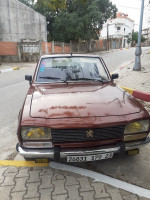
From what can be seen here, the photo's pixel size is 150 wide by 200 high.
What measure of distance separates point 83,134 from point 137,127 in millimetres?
701

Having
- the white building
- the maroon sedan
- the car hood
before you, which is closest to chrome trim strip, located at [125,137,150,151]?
the maroon sedan

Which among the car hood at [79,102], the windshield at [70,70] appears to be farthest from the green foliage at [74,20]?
the car hood at [79,102]

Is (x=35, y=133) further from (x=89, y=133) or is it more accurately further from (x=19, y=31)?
(x=19, y=31)

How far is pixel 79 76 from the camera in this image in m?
3.53

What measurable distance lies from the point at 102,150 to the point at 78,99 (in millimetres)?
775

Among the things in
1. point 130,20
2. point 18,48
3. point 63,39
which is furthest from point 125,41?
point 18,48

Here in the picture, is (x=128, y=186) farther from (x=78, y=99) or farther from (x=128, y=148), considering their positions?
(x=78, y=99)

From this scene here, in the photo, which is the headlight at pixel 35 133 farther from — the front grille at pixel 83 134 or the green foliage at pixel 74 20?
the green foliage at pixel 74 20

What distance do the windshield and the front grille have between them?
4.80ft

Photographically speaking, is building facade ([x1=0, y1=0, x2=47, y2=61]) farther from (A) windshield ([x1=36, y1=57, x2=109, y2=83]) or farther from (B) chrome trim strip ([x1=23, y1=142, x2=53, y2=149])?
(B) chrome trim strip ([x1=23, y1=142, x2=53, y2=149])

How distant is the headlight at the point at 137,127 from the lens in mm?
2287

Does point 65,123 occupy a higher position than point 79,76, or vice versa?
point 79,76

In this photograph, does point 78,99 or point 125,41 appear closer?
point 78,99

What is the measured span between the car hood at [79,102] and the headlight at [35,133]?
153mm
